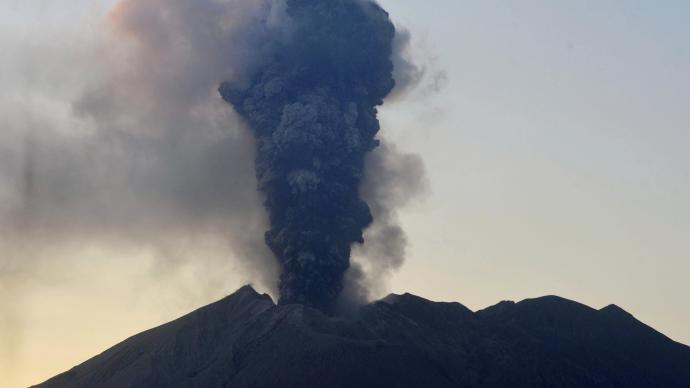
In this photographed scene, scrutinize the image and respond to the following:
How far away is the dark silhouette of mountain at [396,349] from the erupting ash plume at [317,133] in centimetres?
448

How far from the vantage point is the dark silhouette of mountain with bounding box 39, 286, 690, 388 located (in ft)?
370

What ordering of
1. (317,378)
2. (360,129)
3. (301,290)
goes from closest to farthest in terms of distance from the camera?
(317,378)
(301,290)
(360,129)

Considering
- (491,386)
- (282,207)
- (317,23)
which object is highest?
(317,23)

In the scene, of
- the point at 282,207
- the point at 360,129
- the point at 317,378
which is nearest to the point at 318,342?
the point at 317,378

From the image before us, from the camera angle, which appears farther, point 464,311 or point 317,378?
point 464,311

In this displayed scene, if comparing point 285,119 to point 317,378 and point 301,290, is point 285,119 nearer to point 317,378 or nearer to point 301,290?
point 301,290

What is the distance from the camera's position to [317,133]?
12025cm

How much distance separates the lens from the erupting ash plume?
386 feet

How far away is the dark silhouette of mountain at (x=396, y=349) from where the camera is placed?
112625mm

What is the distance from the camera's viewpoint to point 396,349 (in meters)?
116

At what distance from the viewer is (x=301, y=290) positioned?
385 ft

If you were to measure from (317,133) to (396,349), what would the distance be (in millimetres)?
18948

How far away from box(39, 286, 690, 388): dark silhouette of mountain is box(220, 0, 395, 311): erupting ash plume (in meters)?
4.48

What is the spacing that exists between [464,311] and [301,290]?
677 inches
